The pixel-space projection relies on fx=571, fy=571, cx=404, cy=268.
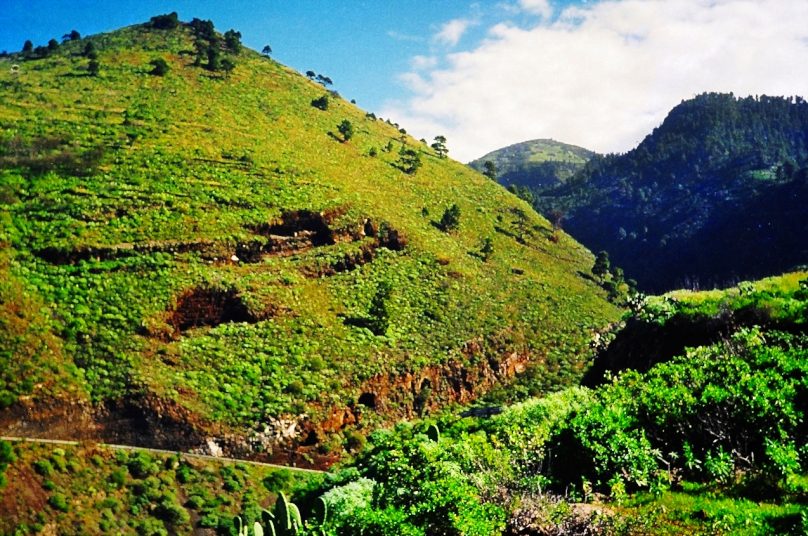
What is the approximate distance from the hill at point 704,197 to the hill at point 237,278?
47128 mm

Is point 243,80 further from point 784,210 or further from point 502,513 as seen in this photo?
point 784,210

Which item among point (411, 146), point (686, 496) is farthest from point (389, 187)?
point (686, 496)

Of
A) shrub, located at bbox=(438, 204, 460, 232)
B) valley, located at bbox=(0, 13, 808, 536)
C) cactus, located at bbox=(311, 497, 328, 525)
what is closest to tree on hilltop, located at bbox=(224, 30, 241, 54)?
valley, located at bbox=(0, 13, 808, 536)

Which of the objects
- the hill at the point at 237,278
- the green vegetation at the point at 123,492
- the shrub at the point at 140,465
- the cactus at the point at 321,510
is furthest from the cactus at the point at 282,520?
the hill at the point at 237,278

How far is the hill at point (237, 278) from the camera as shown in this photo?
36.1 metres

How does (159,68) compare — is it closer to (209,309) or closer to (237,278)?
(237,278)

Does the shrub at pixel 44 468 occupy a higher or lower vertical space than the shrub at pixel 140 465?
higher

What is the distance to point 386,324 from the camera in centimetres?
A: 4797

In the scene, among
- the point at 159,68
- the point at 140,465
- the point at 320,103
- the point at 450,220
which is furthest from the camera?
the point at 320,103

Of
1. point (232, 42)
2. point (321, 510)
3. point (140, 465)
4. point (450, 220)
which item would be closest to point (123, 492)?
point (140, 465)

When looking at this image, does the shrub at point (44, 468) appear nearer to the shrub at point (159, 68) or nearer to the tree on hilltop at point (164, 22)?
the shrub at point (159, 68)

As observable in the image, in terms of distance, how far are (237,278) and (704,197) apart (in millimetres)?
128289

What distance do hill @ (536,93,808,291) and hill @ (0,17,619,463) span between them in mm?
47128

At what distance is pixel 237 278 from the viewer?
47.1 metres
